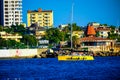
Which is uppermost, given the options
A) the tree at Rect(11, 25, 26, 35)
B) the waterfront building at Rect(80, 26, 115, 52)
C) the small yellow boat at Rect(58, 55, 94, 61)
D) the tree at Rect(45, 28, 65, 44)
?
the tree at Rect(11, 25, 26, 35)

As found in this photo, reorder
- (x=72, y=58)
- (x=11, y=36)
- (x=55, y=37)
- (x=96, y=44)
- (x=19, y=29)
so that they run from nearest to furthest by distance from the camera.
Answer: (x=72, y=58) → (x=96, y=44) → (x=11, y=36) → (x=55, y=37) → (x=19, y=29)

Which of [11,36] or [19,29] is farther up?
[19,29]

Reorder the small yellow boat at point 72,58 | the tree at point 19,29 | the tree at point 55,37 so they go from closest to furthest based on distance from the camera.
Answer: the small yellow boat at point 72,58, the tree at point 55,37, the tree at point 19,29

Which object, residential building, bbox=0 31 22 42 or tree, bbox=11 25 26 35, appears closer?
residential building, bbox=0 31 22 42

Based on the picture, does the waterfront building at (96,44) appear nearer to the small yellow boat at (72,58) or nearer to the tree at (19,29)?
the small yellow boat at (72,58)

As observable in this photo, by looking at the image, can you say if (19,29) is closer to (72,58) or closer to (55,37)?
(55,37)

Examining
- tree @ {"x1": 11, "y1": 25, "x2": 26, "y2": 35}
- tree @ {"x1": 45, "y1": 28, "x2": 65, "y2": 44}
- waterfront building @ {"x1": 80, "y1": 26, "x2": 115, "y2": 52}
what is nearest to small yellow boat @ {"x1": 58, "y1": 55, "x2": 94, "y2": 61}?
waterfront building @ {"x1": 80, "y1": 26, "x2": 115, "y2": 52}

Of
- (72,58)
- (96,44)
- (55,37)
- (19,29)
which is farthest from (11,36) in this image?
(72,58)

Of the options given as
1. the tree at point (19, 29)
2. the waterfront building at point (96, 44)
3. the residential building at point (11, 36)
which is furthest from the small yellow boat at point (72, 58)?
the tree at point (19, 29)

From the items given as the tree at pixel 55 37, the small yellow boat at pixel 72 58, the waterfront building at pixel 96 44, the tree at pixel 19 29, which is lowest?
the small yellow boat at pixel 72 58

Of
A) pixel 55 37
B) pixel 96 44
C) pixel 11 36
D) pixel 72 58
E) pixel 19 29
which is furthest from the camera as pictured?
pixel 19 29

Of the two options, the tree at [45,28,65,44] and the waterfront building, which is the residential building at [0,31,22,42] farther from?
the waterfront building

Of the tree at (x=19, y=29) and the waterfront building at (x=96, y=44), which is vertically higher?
the tree at (x=19, y=29)

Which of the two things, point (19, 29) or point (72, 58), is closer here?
point (72, 58)
